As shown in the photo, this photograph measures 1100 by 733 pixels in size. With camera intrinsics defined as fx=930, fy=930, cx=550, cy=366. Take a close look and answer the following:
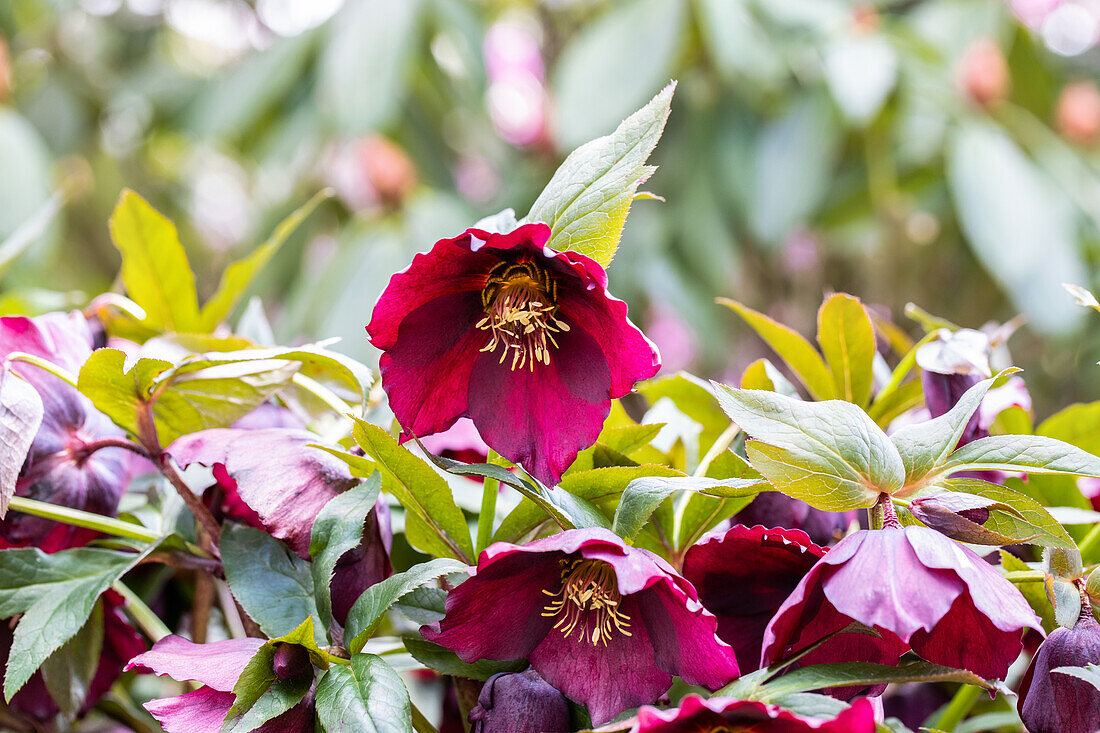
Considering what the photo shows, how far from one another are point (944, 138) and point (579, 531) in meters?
1.60

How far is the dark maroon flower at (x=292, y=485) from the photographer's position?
0.26 meters

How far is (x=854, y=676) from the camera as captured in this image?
8.6 inches

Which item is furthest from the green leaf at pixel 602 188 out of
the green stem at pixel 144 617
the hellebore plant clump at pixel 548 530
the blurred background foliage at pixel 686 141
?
the blurred background foliage at pixel 686 141

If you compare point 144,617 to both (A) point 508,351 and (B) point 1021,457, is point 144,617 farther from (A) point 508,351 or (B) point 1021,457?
(B) point 1021,457

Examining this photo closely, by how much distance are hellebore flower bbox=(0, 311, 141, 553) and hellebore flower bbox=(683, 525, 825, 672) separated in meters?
0.20

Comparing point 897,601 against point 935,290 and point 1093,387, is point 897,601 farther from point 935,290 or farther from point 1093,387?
point 1093,387

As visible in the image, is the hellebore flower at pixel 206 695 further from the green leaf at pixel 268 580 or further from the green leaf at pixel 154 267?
the green leaf at pixel 154 267

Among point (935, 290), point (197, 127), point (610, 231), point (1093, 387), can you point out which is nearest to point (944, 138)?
point (935, 290)

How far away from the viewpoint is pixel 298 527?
260 millimetres

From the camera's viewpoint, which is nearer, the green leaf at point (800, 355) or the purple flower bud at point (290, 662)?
the purple flower bud at point (290, 662)

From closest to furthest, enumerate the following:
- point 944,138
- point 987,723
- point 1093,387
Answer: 1. point 987,723
2. point 944,138
3. point 1093,387

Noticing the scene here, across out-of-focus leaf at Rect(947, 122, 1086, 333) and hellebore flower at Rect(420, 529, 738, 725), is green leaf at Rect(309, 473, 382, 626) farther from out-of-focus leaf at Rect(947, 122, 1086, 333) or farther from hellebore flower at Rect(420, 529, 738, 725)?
out-of-focus leaf at Rect(947, 122, 1086, 333)

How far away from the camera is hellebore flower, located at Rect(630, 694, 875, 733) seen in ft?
0.61

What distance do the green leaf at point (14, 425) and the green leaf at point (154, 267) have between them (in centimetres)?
14
